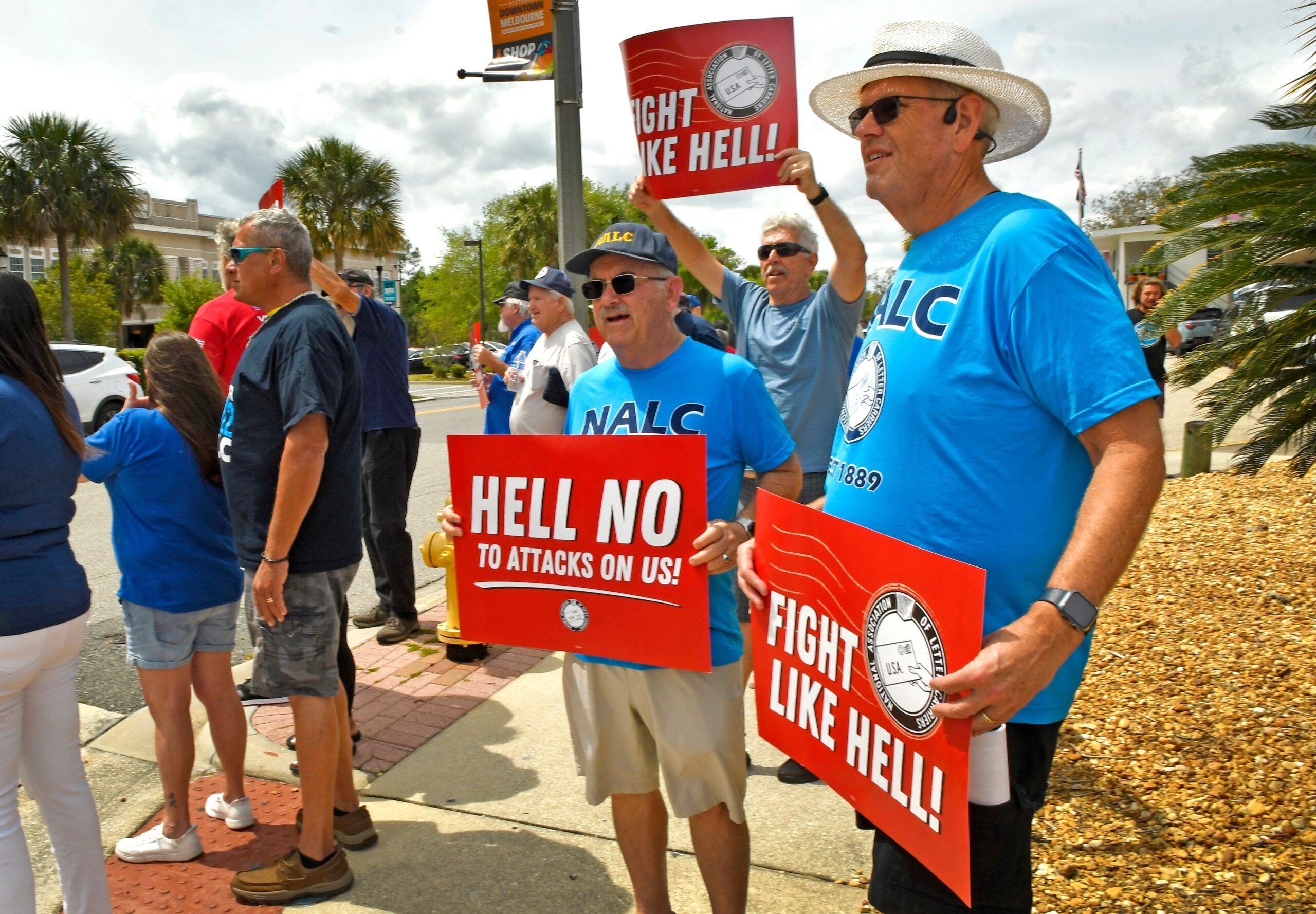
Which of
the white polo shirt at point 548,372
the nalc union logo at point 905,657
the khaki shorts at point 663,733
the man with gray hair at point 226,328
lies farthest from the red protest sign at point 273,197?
the nalc union logo at point 905,657

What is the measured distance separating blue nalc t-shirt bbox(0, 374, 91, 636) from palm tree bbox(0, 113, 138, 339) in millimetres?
41702

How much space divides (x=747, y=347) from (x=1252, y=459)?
2.80m

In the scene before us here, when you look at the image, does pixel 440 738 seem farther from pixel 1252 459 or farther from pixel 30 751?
pixel 1252 459

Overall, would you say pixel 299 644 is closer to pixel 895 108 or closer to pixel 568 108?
pixel 895 108

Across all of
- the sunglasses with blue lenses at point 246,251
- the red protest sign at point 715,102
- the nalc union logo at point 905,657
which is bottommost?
the nalc union logo at point 905,657

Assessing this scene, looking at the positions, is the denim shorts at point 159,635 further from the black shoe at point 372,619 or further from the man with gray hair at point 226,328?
the black shoe at point 372,619

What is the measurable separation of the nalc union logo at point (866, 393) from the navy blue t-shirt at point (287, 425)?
5.66 feet

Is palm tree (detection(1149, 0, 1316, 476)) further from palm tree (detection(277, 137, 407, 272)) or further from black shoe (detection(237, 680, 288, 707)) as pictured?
palm tree (detection(277, 137, 407, 272))

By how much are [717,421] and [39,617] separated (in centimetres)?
190

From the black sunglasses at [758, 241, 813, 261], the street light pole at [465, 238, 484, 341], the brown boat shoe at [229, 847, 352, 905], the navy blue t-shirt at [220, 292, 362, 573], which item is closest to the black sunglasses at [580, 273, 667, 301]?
the navy blue t-shirt at [220, 292, 362, 573]

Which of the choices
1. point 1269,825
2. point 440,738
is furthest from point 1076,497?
point 440,738

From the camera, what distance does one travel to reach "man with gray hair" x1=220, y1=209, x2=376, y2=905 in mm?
2900

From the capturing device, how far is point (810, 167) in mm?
3453

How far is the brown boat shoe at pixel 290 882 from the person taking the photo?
2.99 meters
